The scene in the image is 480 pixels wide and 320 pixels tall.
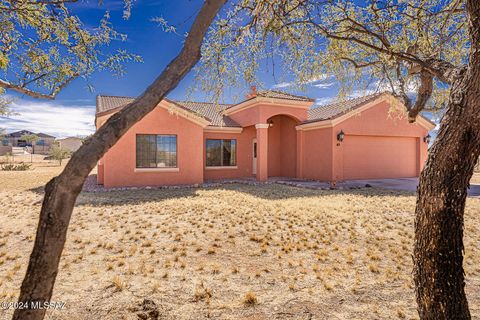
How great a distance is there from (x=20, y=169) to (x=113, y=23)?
27688mm

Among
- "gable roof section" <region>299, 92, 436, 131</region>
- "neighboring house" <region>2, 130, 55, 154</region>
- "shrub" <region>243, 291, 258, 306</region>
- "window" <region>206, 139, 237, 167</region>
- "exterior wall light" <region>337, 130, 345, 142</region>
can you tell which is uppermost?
"neighboring house" <region>2, 130, 55, 154</region>

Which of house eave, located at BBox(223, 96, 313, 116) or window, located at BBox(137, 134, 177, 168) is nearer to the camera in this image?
window, located at BBox(137, 134, 177, 168)

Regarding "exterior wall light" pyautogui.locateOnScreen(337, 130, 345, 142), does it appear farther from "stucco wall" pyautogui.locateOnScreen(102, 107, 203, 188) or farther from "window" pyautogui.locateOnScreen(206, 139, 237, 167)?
"stucco wall" pyautogui.locateOnScreen(102, 107, 203, 188)

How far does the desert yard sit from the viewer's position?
140 inches

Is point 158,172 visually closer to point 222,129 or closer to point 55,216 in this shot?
point 222,129

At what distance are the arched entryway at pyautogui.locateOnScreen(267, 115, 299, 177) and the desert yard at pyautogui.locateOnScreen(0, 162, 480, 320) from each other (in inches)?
406

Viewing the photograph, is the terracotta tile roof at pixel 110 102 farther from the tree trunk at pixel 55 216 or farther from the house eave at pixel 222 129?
the tree trunk at pixel 55 216

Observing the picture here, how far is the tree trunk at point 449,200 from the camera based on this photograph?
2.48 m

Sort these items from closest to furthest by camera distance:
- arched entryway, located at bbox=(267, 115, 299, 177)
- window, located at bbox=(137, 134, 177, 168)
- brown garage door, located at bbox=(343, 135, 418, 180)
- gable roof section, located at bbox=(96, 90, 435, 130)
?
window, located at bbox=(137, 134, 177, 168) → gable roof section, located at bbox=(96, 90, 435, 130) → brown garage door, located at bbox=(343, 135, 418, 180) → arched entryway, located at bbox=(267, 115, 299, 177)

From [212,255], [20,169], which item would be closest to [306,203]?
[212,255]

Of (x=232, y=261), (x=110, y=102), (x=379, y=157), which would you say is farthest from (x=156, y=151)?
(x=379, y=157)

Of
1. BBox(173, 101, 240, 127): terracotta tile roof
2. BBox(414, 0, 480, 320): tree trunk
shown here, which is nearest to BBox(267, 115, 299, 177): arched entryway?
BBox(173, 101, 240, 127): terracotta tile roof

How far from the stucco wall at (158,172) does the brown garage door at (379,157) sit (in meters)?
8.91

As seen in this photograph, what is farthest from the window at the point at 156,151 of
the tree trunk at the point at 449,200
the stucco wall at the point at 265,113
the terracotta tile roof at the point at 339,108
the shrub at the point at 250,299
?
the tree trunk at the point at 449,200
